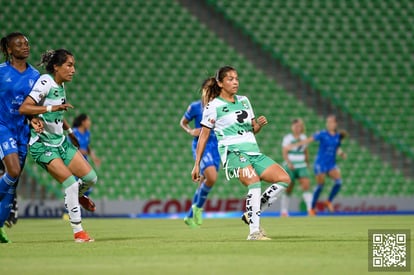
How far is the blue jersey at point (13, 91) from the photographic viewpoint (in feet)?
33.6

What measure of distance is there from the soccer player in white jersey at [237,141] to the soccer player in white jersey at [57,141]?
138 cm

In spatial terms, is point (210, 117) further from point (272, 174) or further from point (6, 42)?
point (6, 42)

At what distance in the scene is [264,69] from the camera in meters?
24.4

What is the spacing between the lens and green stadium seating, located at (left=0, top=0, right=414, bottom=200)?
22.4 meters

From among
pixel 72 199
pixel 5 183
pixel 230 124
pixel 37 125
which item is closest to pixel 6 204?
pixel 5 183

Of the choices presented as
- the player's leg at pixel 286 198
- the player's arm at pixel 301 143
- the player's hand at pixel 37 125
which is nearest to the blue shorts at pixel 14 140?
the player's hand at pixel 37 125

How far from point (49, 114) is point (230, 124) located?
211cm

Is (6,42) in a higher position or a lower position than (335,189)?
higher

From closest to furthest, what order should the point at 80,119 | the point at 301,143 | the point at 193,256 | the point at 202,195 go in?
the point at 193,256
the point at 202,195
the point at 80,119
the point at 301,143

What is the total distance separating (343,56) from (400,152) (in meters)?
3.25

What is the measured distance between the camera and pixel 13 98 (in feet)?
33.7

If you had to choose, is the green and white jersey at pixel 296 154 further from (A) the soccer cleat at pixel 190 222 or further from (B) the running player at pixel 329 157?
(A) the soccer cleat at pixel 190 222

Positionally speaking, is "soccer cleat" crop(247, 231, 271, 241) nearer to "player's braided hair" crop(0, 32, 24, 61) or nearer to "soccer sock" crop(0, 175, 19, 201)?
"soccer sock" crop(0, 175, 19, 201)

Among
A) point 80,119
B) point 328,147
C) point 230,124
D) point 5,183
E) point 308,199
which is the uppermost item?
point 230,124
